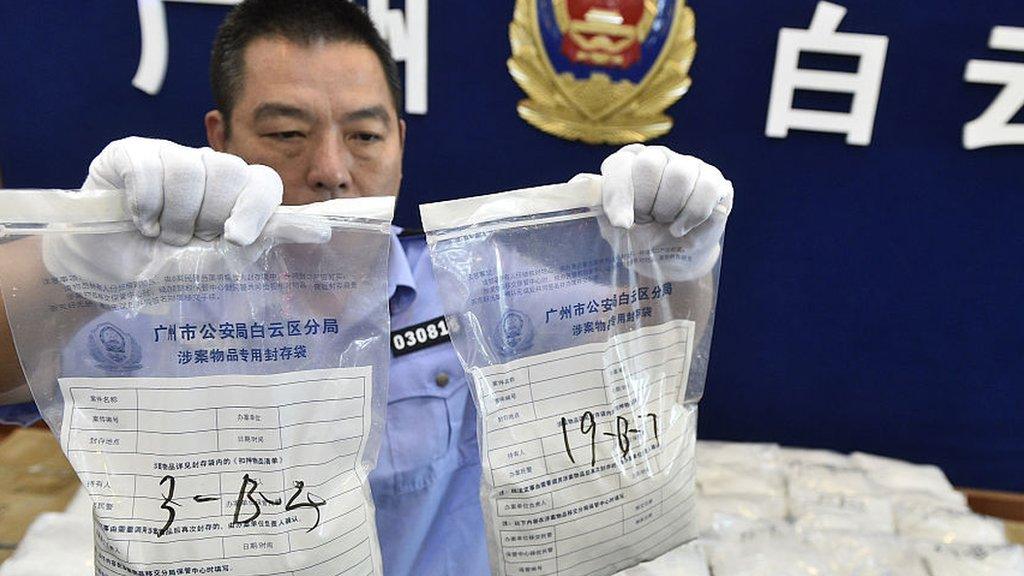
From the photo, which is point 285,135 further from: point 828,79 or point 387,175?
point 828,79

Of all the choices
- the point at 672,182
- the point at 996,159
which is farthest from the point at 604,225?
the point at 996,159

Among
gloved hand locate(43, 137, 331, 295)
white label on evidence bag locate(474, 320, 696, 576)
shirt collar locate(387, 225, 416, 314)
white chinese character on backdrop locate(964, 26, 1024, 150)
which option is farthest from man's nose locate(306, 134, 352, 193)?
white chinese character on backdrop locate(964, 26, 1024, 150)

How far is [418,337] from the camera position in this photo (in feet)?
2.91

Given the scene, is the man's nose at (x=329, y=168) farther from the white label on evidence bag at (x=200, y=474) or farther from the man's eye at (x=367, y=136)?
the white label on evidence bag at (x=200, y=474)

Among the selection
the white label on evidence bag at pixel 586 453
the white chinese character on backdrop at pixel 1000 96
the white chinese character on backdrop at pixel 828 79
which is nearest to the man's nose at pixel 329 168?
the white label on evidence bag at pixel 586 453

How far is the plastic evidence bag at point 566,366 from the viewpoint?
572 mm

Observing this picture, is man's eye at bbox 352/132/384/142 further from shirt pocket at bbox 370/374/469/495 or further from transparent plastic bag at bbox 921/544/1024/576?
transparent plastic bag at bbox 921/544/1024/576

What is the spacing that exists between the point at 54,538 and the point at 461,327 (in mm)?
904

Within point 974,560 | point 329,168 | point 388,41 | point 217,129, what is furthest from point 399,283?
point 974,560

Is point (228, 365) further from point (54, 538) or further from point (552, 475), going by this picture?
point (54, 538)

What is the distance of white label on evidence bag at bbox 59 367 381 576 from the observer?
50 centimetres

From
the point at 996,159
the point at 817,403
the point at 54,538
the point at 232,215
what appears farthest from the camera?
the point at 817,403

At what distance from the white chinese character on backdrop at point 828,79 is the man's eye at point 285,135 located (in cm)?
95

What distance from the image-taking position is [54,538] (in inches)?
41.1
